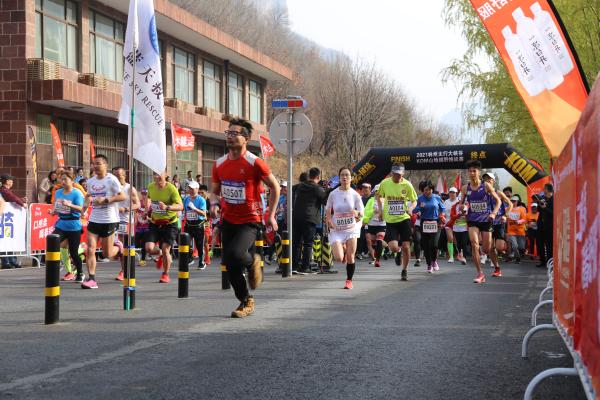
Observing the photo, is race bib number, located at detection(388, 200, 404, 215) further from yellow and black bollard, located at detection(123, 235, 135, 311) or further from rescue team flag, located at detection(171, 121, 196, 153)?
rescue team flag, located at detection(171, 121, 196, 153)

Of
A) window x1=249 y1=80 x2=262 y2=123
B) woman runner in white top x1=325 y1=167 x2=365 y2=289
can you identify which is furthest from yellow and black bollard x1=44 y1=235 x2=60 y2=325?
window x1=249 y1=80 x2=262 y2=123

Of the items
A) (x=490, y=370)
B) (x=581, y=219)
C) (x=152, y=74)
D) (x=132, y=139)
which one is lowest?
(x=490, y=370)

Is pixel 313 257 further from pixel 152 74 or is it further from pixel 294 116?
pixel 152 74

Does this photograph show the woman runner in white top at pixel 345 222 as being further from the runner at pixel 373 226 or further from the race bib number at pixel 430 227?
the runner at pixel 373 226

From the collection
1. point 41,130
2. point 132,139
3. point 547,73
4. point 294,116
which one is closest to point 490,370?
point 547,73

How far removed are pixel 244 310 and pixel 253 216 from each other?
1.03 meters

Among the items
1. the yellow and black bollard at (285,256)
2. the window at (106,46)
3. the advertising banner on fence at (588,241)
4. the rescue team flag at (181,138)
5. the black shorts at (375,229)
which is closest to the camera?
the advertising banner on fence at (588,241)

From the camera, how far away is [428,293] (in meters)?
12.5

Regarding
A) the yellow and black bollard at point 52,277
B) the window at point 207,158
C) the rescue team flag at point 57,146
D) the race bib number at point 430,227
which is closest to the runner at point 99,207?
the yellow and black bollard at point 52,277

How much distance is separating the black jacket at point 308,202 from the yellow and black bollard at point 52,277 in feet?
30.1

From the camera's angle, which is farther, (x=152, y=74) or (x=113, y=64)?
(x=113, y=64)

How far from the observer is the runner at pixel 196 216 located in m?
18.9

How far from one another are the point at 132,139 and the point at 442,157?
60.0 feet

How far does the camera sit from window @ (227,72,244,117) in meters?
41.6
